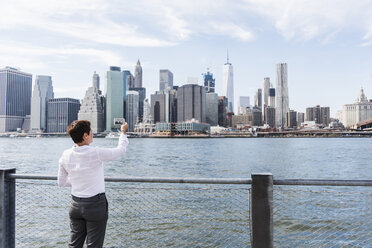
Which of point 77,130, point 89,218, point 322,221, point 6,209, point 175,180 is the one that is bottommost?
point 322,221

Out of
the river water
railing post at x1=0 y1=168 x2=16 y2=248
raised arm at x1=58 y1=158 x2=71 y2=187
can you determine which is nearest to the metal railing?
railing post at x1=0 y1=168 x2=16 y2=248

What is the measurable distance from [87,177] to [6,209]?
1.72m

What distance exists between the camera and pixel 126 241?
9.43 meters

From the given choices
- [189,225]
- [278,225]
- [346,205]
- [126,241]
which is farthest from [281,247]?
[346,205]

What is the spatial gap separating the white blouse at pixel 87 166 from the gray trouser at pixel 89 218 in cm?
8

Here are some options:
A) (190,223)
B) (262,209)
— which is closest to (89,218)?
(262,209)

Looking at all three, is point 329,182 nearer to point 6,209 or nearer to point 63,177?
point 63,177

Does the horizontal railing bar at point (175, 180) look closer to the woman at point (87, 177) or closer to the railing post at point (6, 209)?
the railing post at point (6, 209)

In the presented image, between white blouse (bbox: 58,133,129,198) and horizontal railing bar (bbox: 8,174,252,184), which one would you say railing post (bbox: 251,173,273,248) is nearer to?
horizontal railing bar (bbox: 8,174,252,184)

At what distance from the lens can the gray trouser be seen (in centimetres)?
352

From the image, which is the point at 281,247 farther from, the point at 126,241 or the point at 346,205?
the point at 346,205

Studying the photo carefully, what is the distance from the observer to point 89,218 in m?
3.53

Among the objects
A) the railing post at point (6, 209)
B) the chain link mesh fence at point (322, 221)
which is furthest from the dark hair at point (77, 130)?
the chain link mesh fence at point (322, 221)

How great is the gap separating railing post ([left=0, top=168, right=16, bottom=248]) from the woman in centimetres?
133
